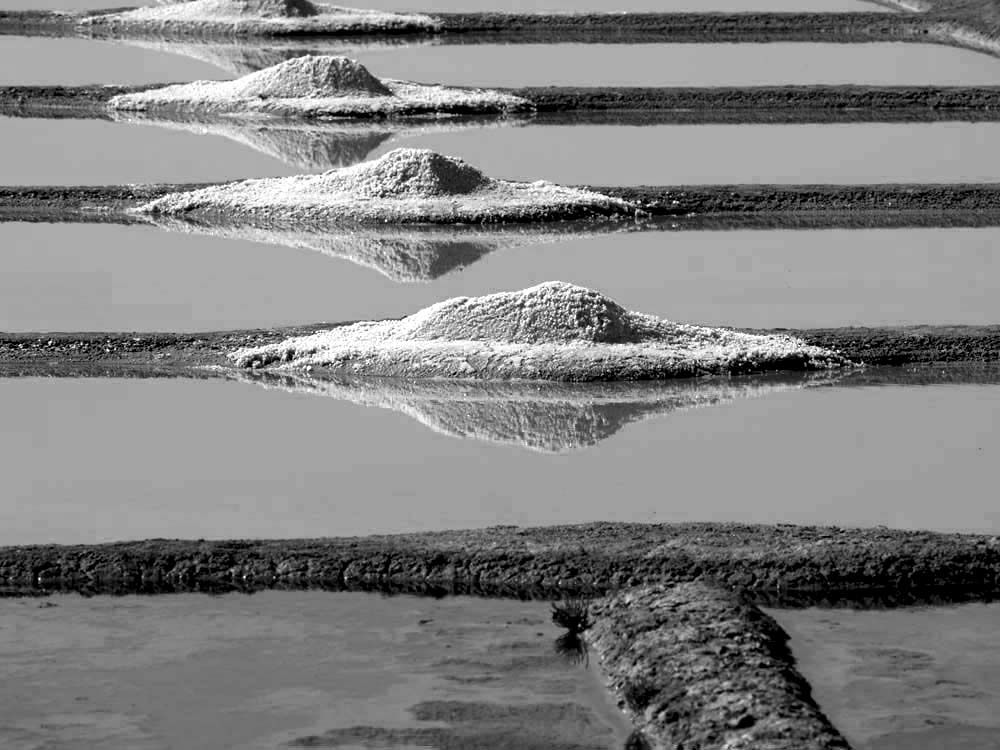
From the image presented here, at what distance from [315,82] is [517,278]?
7839 millimetres

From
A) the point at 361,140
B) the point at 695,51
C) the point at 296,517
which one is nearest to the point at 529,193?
the point at 361,140

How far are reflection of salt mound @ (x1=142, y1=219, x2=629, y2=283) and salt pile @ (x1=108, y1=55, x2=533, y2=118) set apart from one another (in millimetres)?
4834

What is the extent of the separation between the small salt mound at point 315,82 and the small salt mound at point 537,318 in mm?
9572

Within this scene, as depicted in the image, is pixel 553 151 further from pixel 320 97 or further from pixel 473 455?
pixel 473 455

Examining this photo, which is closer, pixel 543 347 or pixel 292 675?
pixel 292 675

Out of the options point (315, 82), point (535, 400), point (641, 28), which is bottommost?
point (535, 400)

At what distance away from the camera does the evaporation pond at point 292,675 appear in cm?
695

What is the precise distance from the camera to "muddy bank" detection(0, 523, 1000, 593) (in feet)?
27.4

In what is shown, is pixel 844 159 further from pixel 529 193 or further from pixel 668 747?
pixel 668 747

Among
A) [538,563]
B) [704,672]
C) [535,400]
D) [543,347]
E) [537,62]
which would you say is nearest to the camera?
[704,672]

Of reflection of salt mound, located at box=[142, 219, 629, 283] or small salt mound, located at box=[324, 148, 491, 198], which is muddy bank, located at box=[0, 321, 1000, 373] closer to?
reflection of salt mound, located at box=[142, 219, 629, 283]

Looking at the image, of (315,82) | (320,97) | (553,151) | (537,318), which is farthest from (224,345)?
(315,82)

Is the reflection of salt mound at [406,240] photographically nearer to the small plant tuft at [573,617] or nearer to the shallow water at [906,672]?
the small plant tuft at [573,617]

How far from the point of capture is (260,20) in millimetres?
26719
